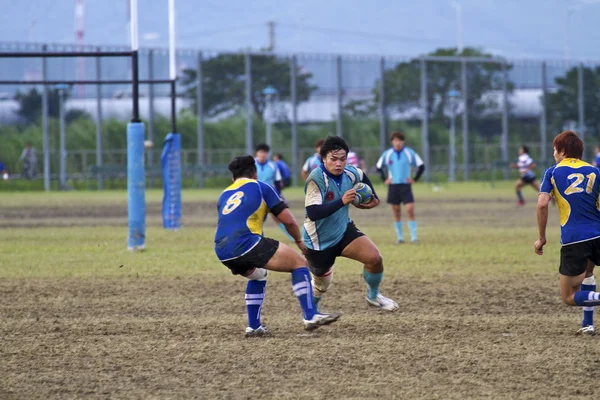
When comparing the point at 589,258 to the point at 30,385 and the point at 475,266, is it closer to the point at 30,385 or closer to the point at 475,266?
the point at 30,385

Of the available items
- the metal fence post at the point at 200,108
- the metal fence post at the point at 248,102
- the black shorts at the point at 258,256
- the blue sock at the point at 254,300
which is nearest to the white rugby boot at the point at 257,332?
the blue sock at the point at 254,300

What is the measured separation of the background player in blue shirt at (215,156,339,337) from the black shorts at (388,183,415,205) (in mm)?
11075

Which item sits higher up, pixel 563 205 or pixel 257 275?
pixel 563 205

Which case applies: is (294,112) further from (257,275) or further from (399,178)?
(257,275)

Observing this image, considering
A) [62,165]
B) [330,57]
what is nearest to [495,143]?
[330,57]

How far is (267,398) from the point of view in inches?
282

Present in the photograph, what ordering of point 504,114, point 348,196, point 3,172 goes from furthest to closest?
point 504,114
point 3,172
point 348,196

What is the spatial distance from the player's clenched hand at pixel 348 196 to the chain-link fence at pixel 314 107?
39.5m

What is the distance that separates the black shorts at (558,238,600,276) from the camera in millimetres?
9219

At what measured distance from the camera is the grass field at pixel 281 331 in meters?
7.64

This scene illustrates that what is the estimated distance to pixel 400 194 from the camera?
20484 mm

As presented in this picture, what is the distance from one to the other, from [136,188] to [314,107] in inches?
1694

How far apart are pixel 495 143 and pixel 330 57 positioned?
1204cm

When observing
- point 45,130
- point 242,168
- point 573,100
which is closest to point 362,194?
point 242,168
